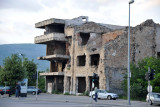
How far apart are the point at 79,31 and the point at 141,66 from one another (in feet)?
65.9

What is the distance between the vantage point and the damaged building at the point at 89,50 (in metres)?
53.9

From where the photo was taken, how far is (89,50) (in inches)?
2330

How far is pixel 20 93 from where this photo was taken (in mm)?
45625

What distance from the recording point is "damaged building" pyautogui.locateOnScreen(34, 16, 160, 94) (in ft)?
177

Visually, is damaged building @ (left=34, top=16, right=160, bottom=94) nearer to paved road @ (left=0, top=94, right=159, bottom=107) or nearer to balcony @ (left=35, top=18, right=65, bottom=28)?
balcony @ (left=35, top=18, right=65, bottom=28)

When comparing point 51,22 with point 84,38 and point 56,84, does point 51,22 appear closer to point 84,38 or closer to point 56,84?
point 84,38

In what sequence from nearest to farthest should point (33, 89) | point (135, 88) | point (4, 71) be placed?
point (135, 88) → point (4, 71) → point (33, 89)

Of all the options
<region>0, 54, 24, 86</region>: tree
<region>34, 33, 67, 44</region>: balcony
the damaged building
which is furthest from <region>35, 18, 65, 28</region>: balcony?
<region>0, 54, 24, 86</region>: tree

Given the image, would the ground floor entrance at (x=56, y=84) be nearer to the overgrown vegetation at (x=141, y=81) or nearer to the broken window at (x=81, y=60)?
the broken window at (x=81, y=60)

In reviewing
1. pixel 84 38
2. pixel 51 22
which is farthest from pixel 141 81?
pixel 51 22

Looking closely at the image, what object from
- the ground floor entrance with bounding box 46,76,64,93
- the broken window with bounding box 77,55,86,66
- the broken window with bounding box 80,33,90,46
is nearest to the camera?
the broken window with bounding box 77,55,86,66

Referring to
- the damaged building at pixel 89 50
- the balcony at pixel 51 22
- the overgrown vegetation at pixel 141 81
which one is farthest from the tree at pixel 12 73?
the overgrown vegetation at pixel 141 81

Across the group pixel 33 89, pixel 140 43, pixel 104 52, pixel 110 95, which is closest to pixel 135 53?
pixel 140 43

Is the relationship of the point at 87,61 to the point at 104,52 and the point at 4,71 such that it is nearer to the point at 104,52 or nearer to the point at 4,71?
the point at 104,52
